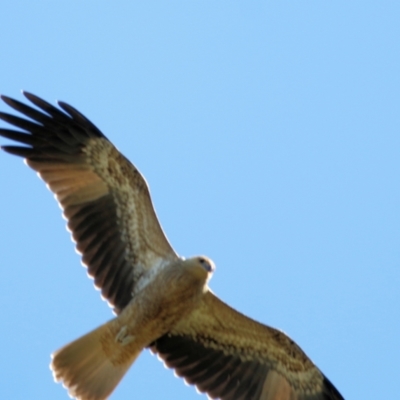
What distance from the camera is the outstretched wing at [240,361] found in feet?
35.7

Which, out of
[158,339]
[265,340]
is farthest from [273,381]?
[158,339]

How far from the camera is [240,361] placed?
1110 cm

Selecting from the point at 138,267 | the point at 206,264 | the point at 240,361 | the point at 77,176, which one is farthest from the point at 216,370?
the point at 77,176

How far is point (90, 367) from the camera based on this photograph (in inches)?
401

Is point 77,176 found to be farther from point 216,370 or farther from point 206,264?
point 216,370

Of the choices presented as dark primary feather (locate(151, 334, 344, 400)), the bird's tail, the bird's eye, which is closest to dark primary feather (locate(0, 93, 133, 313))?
the bird's tail

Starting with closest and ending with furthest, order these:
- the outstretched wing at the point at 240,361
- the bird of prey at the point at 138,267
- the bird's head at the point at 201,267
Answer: the bird's head at the point at 201,267 → the bird of prey at the point at 138,267 → the outstretched wing at the point at 240,361

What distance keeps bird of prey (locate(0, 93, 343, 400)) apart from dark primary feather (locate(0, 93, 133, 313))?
0.4 inches

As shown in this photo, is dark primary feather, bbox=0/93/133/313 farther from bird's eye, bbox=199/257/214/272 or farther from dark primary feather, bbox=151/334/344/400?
bird's eye, bbox=199/257/214/272

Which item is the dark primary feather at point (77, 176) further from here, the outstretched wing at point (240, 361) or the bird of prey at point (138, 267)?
the outstretched wing at point (240, 361)

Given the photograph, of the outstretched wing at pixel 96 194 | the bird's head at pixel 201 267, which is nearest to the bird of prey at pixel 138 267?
the outstretched wing at pixel 96 194

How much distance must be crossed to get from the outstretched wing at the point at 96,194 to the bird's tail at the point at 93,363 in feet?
1.68

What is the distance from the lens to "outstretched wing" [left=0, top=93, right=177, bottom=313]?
10.7 meters

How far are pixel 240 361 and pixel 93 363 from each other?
5.83 ft
